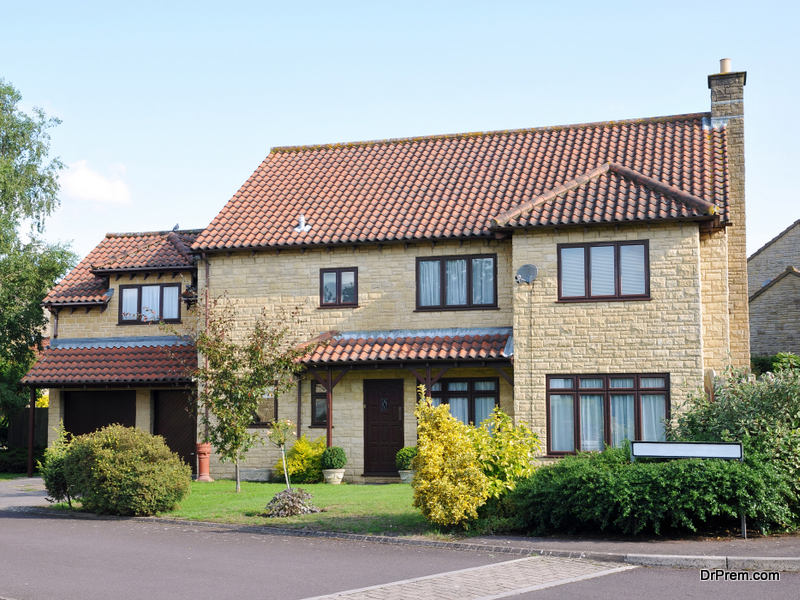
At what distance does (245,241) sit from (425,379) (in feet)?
20.0

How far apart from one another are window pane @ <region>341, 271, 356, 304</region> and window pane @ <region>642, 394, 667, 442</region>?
7717 millimetres

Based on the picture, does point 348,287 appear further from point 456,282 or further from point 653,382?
point 653,382

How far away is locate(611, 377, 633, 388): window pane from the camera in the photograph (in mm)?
19703

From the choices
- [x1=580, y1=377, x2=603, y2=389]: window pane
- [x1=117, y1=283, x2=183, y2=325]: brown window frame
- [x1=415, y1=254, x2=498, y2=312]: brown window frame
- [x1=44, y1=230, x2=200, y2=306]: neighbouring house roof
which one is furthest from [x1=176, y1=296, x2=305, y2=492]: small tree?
[x1=117, y1=283, x2=183, y2=325]: brown window frame

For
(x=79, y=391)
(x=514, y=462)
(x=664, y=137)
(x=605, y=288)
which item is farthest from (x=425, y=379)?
(x=79, y=391)

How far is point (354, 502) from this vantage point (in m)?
16.7

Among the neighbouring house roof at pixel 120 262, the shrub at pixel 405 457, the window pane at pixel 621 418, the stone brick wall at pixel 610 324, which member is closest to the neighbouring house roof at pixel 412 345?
the stone brick wall at pixel 610 324

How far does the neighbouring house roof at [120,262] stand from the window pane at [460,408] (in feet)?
27.9

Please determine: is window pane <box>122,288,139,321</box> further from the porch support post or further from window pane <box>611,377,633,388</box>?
window pane <box>611,377,633,388</box>

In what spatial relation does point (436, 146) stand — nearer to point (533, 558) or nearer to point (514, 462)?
point (514, 462)

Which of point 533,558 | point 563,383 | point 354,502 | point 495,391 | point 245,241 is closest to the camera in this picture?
point 533,558

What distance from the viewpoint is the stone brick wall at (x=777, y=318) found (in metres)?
30.2

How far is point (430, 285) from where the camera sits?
72.8 feet

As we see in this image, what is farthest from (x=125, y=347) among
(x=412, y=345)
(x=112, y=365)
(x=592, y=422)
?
(x=592, y=422)
